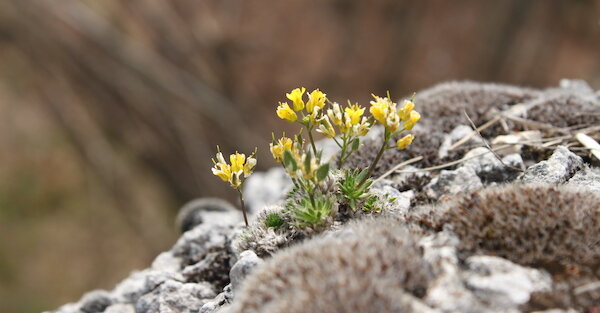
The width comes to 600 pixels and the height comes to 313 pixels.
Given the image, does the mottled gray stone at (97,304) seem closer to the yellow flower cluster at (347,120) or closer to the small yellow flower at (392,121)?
the yellow flower cluster at (347,120)

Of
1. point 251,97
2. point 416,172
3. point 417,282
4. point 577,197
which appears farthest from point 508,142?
point 251,97

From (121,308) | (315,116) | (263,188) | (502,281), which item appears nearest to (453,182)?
(315,116)

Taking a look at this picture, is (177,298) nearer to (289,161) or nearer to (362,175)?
(289,161)

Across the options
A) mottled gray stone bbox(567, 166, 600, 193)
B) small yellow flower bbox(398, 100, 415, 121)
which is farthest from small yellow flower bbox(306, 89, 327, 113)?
mottled gray stone bbox(567, 166, 600, 193)

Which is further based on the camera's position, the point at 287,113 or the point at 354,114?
the point at 287,113

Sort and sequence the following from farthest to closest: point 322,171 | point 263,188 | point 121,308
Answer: point 263,188, point 121,308, point 322,171

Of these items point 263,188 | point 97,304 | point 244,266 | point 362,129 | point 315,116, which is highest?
point 263,188

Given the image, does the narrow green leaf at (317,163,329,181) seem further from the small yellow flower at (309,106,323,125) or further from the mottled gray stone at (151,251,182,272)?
the mottled gray stone at (151,251,182,272)

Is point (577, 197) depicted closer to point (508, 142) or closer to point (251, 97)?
point (508, 142)

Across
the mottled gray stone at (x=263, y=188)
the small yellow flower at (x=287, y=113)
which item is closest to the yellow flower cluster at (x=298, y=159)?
the small yellow flower at (x=287, y=113)
